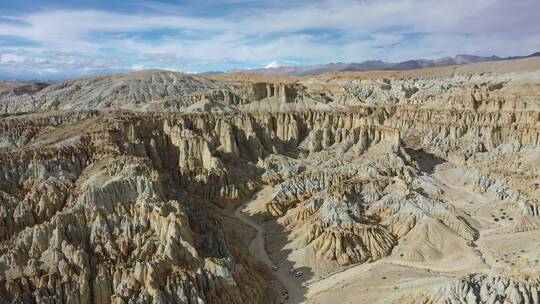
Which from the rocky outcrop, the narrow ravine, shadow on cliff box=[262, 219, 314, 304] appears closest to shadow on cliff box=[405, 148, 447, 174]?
the narrow ravine

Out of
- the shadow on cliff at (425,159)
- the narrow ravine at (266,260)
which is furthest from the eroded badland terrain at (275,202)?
the shadow on cliff at (425,159)

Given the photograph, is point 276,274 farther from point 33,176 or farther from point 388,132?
point 388,132

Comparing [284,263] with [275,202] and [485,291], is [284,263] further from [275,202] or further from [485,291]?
[485,291]

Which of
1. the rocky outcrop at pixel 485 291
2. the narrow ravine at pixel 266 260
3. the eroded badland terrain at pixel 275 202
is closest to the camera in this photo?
the rocky outcrop at pixel 485 291

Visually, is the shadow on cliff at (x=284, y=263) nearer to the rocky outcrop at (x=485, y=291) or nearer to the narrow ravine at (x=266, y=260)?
the narrow ravine at (x=266, y=260)

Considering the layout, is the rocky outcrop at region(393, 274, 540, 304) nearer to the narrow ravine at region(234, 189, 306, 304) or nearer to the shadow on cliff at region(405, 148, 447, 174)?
the narrow ravine at region(234, 189, 306, 304)
